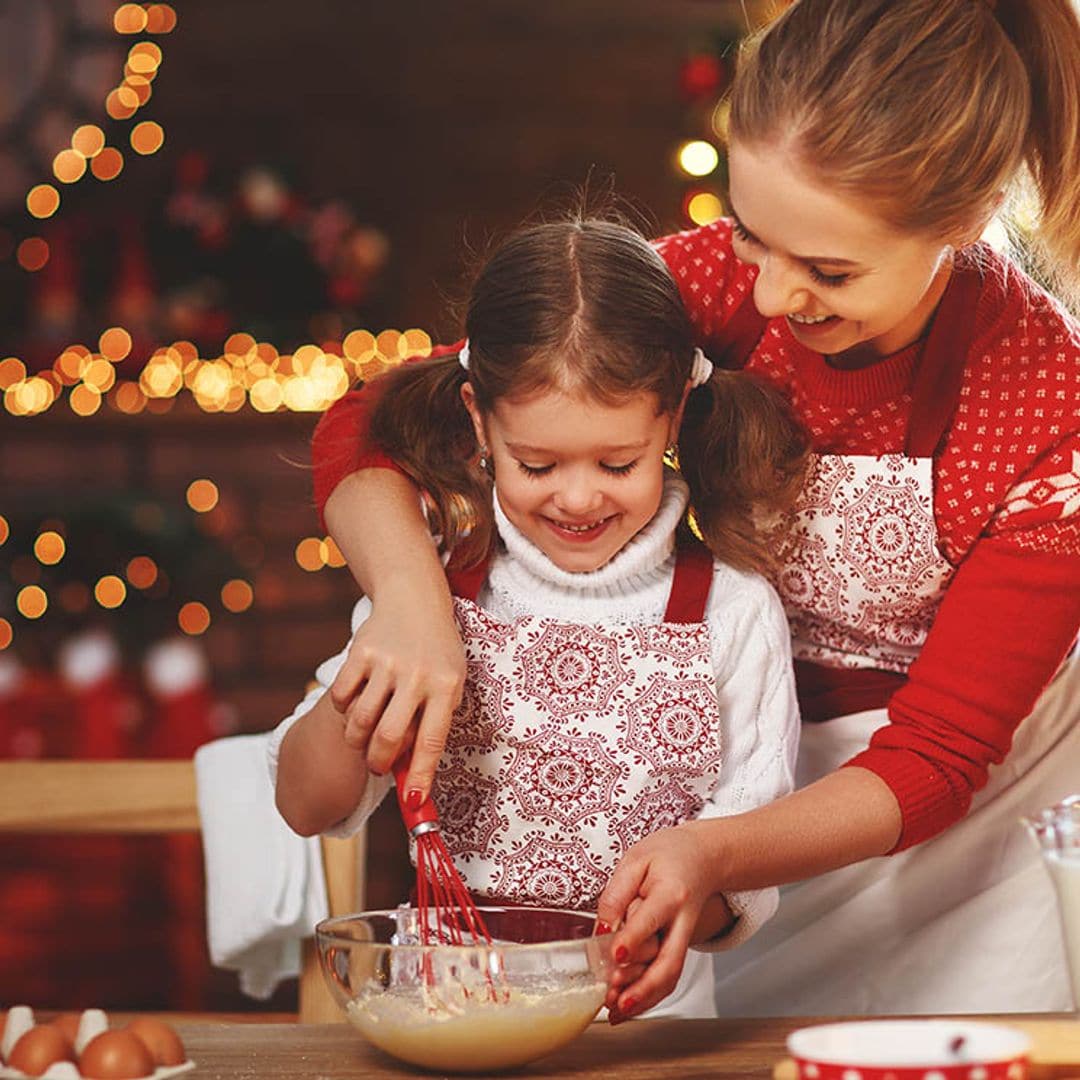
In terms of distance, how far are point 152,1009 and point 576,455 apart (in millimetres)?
2374

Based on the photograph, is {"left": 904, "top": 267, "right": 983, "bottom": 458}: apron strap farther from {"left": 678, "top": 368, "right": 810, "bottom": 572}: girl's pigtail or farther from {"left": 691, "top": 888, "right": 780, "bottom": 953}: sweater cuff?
{"left": 691, "top": 888, "right": 780, "bottom": 953}: sweater cuff

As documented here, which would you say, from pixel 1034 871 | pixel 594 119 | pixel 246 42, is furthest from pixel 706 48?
pixel 1034 871

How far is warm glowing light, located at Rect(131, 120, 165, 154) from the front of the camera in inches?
148

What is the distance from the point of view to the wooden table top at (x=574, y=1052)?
1.04 metres

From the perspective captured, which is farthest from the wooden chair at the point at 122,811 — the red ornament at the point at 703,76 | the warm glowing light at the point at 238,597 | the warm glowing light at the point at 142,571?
the red ornament at the point at 703,76

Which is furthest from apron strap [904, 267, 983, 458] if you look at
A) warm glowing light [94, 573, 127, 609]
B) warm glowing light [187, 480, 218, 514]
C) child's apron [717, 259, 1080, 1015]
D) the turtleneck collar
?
warm glowing light [187, 480, 218, 514]

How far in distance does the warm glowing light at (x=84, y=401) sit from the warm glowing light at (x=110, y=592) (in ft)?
1.42

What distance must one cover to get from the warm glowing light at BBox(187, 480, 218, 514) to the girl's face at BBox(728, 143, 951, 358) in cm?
246

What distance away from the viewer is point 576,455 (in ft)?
4.19

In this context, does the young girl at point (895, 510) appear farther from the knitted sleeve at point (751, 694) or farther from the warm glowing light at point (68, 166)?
the warm glowing light at point (68, 166)

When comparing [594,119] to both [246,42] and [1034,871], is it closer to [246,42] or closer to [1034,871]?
[246,42]

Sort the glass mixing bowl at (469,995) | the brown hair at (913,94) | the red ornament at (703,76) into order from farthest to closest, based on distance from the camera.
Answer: the red ornament at (703,76), the brown hair at (913,94), the glass mixing bowl at (469,995)

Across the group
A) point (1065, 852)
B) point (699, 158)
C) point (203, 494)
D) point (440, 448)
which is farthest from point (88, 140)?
point (1065, 852)

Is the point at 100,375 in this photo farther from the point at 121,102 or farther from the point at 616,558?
the point at 616,558
